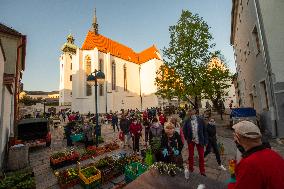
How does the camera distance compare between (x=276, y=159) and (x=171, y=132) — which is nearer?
(x=276, y=159)

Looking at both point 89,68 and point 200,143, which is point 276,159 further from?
point 89,68

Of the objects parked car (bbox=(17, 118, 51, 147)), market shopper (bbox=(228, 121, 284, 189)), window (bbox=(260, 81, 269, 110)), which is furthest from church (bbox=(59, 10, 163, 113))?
market shopper (bbox=(228, 121, 284, 189))

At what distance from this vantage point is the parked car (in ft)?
44.0

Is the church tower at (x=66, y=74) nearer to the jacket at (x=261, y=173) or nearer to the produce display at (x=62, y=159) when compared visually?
the produce display at (x=62, y=159)

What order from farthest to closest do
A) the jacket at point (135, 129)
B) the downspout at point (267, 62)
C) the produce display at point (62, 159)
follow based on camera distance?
the jacket at point (135, 129), the downspout at point (267, 62), the produce display at point (62, 159)

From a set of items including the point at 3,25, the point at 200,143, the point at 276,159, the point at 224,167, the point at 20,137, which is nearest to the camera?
the point at 276,159

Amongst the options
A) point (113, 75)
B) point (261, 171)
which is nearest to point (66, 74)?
point (113, 75)

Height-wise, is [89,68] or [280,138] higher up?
[89,68]

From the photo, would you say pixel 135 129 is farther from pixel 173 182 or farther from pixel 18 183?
pixel 173 182

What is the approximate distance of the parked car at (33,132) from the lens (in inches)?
528

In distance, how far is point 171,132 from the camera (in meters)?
5.80

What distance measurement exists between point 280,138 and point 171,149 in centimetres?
855

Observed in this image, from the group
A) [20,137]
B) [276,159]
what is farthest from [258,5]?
[20,137]

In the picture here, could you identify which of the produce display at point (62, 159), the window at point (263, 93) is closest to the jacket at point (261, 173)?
the produce display at point (62, 159)
